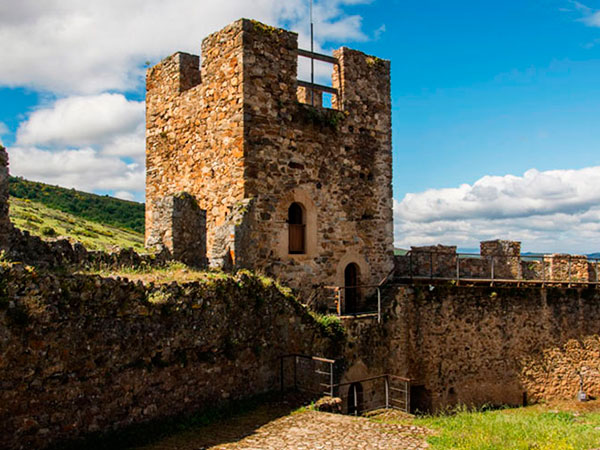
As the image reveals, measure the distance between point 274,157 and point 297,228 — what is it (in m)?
2.00

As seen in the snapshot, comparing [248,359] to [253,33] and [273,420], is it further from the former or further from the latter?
[253,33]

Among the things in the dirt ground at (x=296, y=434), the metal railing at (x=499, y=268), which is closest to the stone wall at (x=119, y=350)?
the dirt ground at (x=296, y=434)

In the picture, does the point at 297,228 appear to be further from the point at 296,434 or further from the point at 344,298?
the point at 296,434

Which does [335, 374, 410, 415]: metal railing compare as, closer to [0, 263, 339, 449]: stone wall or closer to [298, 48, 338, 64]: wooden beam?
[0, 263, 339, 449]: stone wall

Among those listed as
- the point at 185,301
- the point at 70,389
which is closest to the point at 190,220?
the point at 185,301

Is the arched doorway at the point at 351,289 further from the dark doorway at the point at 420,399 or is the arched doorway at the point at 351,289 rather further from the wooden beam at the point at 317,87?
the wooden beam at the point at 317,87

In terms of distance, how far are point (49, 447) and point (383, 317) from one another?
933 cm

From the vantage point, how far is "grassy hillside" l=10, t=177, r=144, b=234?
39750 millimetres

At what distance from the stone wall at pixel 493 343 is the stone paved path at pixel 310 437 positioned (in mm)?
5384

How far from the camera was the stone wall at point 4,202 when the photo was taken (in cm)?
905

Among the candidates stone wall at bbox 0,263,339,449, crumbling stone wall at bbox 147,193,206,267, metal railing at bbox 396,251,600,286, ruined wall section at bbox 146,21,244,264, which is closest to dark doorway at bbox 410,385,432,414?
metal railing at bbox 396,251,600,286

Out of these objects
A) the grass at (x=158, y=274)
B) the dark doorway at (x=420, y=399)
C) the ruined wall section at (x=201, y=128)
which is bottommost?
the dark doorway at (x=420, y=399)

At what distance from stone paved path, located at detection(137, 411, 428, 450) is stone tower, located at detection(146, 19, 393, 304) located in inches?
183

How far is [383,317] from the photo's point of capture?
15.4m
